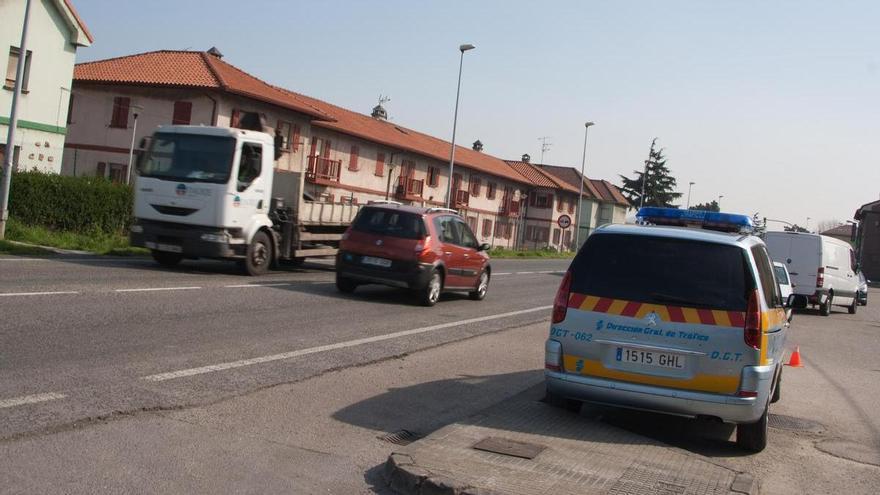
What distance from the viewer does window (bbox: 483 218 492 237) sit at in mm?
71250

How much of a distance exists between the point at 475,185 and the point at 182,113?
31652 millimetres

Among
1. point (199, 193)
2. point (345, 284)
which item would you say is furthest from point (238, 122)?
point (345, 284)

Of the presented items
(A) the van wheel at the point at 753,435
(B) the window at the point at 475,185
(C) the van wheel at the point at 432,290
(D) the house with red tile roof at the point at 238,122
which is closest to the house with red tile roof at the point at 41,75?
(D) the house with red tile roof at the point at 238,122

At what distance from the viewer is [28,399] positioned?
6379mm

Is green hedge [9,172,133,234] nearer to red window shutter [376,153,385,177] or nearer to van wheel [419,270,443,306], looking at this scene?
van wheel [419,270,443,306]

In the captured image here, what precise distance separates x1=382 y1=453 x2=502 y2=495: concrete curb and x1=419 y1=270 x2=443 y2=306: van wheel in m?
10.2

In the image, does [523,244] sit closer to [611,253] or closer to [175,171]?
[175,171]

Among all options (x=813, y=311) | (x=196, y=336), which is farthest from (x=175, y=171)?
(x=813, y=311)

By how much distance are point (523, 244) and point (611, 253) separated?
7364 cm

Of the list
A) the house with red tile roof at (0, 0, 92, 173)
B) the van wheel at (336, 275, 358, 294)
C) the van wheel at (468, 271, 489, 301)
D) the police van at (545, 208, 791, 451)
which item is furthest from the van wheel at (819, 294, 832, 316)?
the house with red tile roof at (0, 0, 92, 173)

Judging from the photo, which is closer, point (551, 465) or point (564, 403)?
point (551, 465)

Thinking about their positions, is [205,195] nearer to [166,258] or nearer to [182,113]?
[166,258]

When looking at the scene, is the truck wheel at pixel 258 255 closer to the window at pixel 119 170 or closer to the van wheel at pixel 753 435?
the van wheel at pixel 753 435

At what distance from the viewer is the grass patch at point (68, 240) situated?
67.8 ft
